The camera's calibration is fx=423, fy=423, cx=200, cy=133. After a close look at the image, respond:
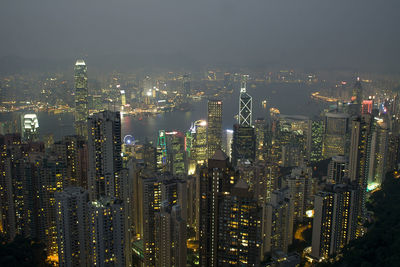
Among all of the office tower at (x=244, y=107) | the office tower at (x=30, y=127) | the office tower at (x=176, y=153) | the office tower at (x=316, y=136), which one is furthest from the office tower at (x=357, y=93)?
the office tower at (x=30, y=127)

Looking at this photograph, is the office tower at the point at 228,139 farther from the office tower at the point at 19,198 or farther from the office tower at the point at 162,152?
the office tower at the point at 19,198

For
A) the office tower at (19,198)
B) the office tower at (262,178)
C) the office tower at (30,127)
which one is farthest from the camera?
the office tower at (30,127)

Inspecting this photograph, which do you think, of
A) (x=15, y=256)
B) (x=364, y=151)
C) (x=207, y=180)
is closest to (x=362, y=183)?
(x=364, y=151)

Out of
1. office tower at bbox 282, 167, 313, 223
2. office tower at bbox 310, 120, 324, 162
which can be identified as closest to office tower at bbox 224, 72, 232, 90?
office tower at bbox 282, 167, 313, 223

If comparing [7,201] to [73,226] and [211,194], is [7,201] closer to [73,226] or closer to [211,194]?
[73,226]

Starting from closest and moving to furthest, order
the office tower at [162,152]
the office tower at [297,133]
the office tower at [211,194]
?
the office tower at [211,194]
the office tower at [162,152]
the office tower at [297,133]

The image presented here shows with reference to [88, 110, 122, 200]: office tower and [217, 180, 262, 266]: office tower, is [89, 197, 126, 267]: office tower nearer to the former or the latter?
[217, 180, 262, 266]: office tower
